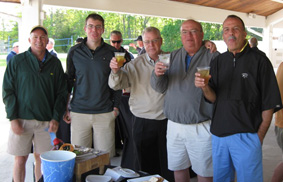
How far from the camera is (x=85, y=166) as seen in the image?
1.73 m

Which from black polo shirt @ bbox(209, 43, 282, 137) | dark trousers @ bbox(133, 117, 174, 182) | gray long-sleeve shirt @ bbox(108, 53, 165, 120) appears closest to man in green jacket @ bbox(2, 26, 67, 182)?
gray long-sleeve shirt @ bbox(108, 53, 165, 120)

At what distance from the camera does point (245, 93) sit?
207cm

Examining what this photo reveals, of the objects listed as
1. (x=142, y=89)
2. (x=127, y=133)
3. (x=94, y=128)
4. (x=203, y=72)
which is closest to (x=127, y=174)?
(x=203, y=72)

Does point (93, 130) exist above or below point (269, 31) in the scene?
below

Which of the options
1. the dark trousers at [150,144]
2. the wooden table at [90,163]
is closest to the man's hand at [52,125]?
the dark trousers at [150,144]

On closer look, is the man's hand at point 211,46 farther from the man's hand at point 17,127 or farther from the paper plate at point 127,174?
the man's hand at point 17,127

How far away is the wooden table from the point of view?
1.70 metres

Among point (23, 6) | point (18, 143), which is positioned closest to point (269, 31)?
point (23, 6)

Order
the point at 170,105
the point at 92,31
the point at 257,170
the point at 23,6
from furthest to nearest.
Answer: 1. the point at 23,6
2. the point at 92,31
3. the point at 170,105
4. the point at 257,170

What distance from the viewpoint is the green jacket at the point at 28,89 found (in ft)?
8.51

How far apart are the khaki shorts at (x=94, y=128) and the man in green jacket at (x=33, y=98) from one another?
Result: 25 cm

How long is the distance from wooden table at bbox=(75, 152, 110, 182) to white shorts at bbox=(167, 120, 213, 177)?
0.84 m

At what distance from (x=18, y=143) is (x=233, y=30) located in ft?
7.44

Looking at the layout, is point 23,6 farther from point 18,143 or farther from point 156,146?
point 156,146
